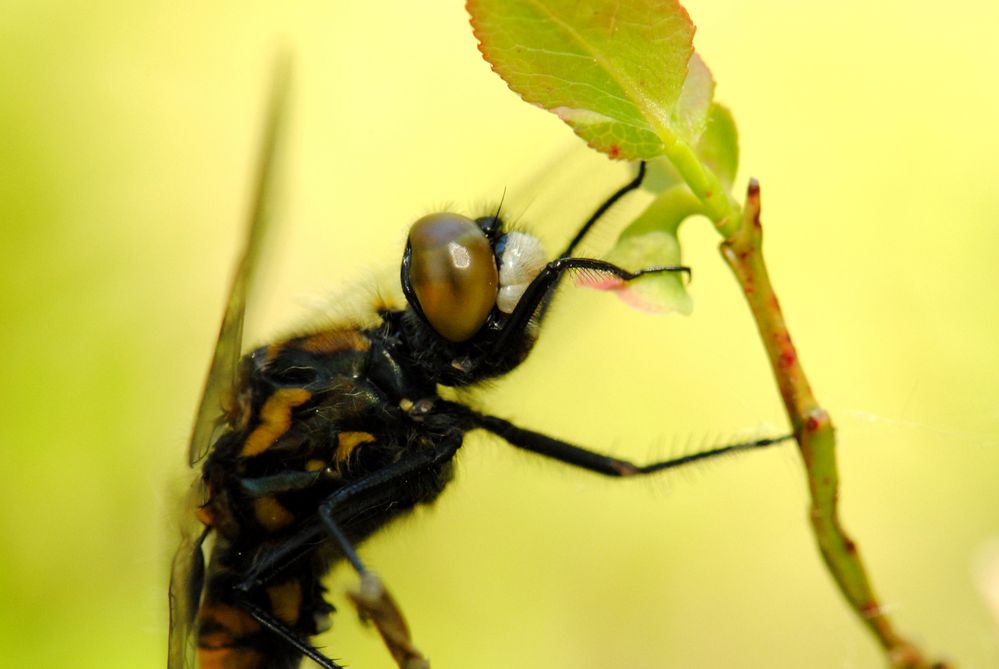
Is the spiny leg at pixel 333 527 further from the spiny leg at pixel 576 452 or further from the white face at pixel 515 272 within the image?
the white face at pixel 515 272

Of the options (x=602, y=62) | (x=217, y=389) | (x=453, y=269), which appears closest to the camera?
(x=602, y=62)

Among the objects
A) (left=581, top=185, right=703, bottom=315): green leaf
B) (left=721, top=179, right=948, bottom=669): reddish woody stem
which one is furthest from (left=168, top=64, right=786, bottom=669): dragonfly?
(left=721, top=179, right=948, bottom=669): reddish woody stem

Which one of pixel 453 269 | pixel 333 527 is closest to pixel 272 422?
pixel 333 527

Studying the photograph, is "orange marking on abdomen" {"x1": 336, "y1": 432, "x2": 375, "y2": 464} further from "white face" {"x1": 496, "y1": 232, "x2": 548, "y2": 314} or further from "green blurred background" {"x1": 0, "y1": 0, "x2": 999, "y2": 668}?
"green blurred background" {"x1": 0, "y1": 0, "x2": 999, "y2": 668}

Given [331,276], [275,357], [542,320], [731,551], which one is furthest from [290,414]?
[331,276]

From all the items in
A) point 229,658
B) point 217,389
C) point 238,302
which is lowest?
point 229,658

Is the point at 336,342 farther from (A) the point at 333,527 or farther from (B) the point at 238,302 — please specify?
(A) the point at 333,527

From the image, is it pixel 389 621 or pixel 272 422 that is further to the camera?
pixel 272 422

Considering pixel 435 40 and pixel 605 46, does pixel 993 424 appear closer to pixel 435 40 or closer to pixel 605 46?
pixel 605 46
